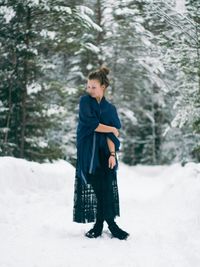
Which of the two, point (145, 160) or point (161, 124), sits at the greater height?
point (161, 124)

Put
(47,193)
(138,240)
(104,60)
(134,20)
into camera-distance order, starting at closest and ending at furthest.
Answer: (138,240), (47,193), (134,20), (104,60)

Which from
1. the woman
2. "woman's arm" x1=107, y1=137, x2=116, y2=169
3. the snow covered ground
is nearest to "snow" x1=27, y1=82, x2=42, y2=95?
the snow covered ground

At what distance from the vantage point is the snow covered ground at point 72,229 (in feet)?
16.4

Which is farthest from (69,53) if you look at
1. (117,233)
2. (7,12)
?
(117,233)

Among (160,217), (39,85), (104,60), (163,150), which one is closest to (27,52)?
(39,85)

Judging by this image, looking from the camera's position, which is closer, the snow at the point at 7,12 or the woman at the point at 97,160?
the woman at the point at 97,160

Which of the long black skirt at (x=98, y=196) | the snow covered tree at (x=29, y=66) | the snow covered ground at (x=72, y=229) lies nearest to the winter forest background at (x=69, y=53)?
the snow covered tree at (x=29, y=66)

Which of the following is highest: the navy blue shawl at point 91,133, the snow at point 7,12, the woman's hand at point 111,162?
the navy blue shawl at point 91,133

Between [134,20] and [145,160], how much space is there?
68.5 ft

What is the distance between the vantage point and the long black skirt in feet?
20.3

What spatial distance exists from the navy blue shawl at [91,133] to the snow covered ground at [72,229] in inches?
37.6

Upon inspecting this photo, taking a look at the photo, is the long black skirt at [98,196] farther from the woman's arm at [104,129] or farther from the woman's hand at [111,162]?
the woman's arm at [104,129]

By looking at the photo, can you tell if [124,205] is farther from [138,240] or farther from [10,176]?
[138,240]

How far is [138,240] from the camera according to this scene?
241 inches
